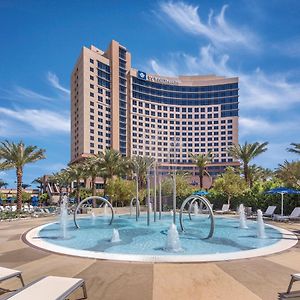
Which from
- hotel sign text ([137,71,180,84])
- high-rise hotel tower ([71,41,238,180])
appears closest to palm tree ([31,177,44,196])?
high-rise hotel tower ([71,41,238,180])

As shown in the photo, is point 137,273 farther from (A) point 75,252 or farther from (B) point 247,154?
(B) point 247,154

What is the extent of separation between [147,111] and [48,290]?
11851 cm

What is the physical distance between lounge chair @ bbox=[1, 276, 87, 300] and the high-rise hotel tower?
261ft

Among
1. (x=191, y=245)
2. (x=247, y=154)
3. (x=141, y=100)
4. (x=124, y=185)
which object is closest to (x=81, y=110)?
(x=141, y=100)

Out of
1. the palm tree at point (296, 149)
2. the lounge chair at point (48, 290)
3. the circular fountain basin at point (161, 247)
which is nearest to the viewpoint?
the lounge chair at point (48, 290)

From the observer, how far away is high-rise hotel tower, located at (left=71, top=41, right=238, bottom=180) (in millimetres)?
98625

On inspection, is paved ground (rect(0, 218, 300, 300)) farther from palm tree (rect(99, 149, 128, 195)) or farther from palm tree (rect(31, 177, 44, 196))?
palm tree (rect(31, 177, 44, 196))

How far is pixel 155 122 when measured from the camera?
125 metres

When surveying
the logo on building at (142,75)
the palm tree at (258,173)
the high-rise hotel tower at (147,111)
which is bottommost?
the palm tree at (258,173)

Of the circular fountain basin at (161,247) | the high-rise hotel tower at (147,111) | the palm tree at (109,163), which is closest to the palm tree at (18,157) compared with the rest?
the palm tree at (109,163)

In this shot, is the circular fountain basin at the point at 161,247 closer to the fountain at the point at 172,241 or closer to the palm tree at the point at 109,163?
the fountain at the point at 172,241

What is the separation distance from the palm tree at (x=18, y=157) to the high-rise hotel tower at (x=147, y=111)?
55.0 meters

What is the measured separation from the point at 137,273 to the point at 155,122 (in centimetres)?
11875

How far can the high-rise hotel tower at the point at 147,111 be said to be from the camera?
98.6 meters
